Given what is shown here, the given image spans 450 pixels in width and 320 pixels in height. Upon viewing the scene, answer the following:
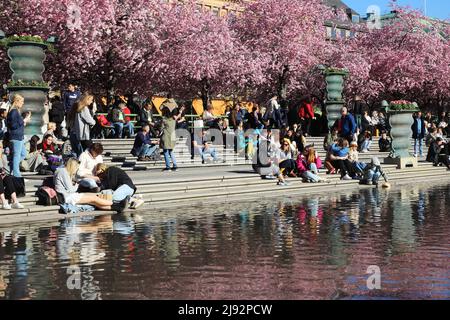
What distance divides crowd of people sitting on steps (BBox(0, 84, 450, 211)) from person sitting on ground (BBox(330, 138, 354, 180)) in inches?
1.3

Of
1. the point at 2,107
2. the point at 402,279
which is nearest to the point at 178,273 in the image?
the point at 402,279

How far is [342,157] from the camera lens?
2380cm

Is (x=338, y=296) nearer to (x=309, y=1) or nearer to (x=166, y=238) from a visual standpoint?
(x=166, y=238)

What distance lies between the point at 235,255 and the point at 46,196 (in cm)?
646

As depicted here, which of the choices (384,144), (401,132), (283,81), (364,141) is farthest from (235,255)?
(283,81)

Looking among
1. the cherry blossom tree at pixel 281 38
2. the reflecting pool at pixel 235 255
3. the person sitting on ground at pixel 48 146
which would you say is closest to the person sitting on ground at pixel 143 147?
the person sitting on ground at pixel 48 146

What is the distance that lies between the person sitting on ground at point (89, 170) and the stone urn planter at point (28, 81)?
22.4 feet

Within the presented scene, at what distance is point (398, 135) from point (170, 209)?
1466 centimetres

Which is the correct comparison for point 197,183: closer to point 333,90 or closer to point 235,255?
point 235,255

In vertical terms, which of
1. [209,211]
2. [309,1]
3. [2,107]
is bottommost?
[209,211]

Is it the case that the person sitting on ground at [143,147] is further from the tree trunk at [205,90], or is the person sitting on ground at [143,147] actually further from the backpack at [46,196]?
the tree trunk at [205,90]

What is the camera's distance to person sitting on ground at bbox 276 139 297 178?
21891 millimetres
